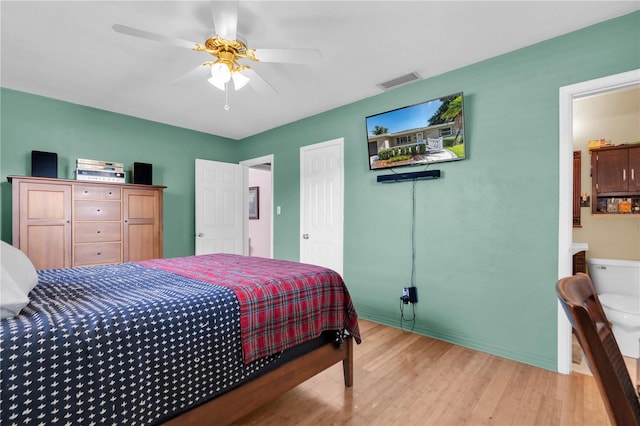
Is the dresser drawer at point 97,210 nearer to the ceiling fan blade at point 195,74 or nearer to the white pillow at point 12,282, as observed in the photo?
the ceiling fan blade at point 195,74

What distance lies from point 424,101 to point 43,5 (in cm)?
303

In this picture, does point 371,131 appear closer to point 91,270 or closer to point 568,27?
point 568,27

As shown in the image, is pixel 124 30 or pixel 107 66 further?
pixel 107 66

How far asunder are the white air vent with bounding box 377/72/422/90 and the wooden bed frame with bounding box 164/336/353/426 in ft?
8.02

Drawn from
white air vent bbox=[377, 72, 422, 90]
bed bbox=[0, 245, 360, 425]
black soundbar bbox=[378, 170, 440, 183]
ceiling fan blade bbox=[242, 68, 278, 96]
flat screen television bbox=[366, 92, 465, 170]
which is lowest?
bed bbox=[0, 245, 360, 425]

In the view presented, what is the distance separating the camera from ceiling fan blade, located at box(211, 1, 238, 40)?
1687mm

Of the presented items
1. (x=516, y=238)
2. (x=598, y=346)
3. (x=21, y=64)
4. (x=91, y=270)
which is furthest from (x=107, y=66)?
(x=516, y=238)

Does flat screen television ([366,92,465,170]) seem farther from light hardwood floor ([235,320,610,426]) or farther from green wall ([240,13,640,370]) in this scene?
light hardwood floor ([235,320,610,426])

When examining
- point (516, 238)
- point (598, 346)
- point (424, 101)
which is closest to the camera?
point (598, 346)

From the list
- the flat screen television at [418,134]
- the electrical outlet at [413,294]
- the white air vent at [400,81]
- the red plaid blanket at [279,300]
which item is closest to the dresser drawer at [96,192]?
the red plaid blanket at [279,300]

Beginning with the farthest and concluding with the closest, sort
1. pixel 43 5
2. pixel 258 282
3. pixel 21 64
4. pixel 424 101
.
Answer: pixel 424 101
pixel 21 64
pixel 43 5
pixel 258 282

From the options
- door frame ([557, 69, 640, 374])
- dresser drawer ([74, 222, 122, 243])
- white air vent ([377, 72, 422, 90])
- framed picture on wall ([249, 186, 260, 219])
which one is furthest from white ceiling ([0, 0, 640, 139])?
framed picture on wall ([249, 186, 260, 219])

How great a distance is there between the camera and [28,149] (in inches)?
132

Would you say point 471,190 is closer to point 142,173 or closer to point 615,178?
point 615,178
